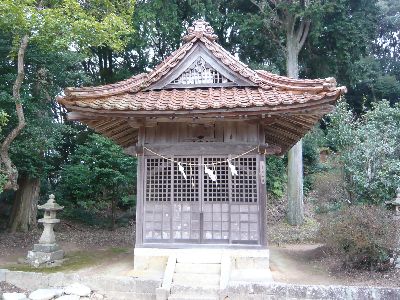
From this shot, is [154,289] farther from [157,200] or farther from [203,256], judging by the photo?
[157,200]

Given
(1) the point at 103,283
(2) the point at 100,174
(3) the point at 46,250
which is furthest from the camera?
(2) the point at 100,174

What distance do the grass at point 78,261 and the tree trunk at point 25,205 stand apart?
17.1 ft

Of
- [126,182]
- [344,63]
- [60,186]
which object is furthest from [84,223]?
[344,63]

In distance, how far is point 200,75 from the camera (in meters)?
9.44

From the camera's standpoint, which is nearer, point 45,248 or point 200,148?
point 200,148

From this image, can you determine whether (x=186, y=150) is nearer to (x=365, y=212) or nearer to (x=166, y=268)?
(x=166, y=268)

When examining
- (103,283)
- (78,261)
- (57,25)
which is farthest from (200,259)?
(57,25)

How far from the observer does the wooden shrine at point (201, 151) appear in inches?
340

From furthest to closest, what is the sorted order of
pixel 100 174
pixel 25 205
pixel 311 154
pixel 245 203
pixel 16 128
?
pixel 311 154 → pixel 100 174 → pixel 25 205 → pixel 16 128 → pixel 245 203

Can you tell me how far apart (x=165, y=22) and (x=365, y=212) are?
577 inches

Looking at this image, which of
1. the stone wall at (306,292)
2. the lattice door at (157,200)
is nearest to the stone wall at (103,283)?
the lattice door at (157,200)

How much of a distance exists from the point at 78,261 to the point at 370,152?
10.1 metres

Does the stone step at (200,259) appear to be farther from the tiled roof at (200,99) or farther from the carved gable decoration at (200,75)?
the carved gable decoration at (200,75)

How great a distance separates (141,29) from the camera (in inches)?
781
